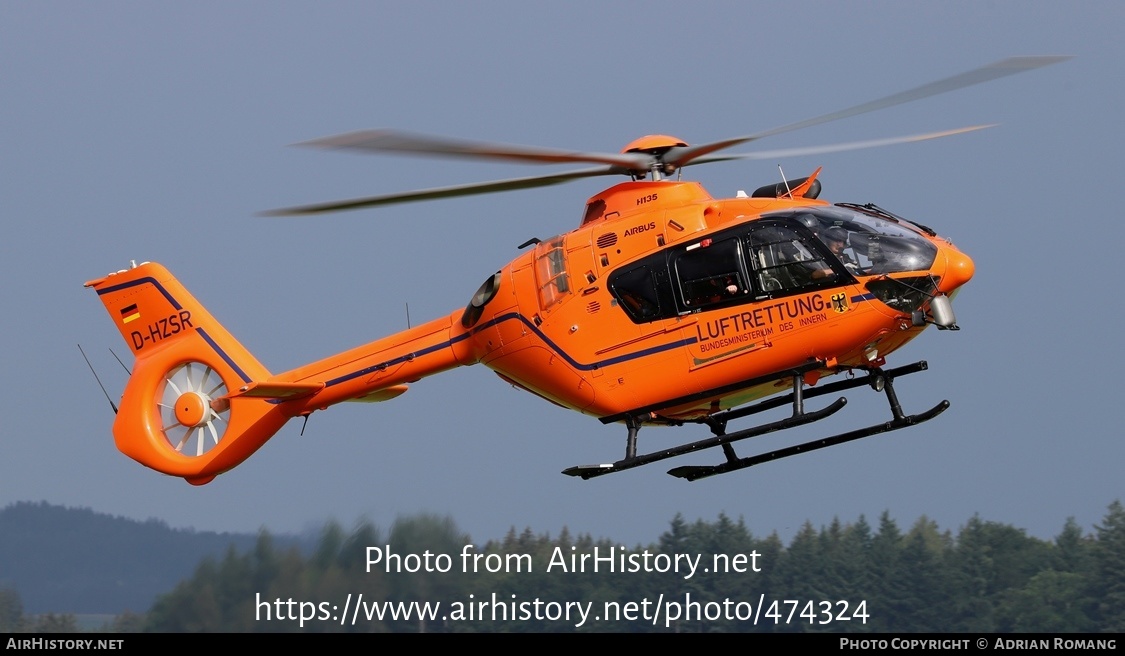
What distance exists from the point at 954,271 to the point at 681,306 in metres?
2.53

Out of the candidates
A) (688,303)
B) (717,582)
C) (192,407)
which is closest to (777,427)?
(688,303)

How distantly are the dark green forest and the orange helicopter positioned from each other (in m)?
7.43

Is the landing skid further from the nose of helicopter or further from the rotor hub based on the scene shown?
the rotor hub

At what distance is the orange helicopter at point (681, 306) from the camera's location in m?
15.2

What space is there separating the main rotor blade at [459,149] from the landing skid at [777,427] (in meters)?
2.55

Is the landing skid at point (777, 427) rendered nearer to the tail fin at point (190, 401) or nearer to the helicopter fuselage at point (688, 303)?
the helicopter fuselage at point (688, 303)

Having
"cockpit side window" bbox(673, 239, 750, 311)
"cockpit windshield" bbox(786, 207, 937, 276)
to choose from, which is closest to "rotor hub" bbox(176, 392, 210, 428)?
"cockpit side window" bbox(673, 239, 750, 311)

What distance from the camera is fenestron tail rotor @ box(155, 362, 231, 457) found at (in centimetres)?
1869

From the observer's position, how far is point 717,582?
36688 mm

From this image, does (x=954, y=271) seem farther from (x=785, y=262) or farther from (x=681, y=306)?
(x=681, y=306)

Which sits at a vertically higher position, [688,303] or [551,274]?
[551,274]

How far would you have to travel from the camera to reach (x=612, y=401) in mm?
16406
